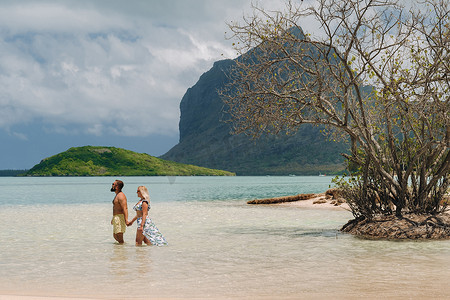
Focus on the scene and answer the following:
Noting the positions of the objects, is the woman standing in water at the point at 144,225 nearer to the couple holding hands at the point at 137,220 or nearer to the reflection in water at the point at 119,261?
the couple holding hands at the point at 137,220

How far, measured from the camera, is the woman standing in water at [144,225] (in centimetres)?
1503

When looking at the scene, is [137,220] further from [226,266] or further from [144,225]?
[226,266]

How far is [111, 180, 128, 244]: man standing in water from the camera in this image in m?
15.5

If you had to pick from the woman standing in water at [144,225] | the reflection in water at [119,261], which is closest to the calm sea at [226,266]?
the reflection in water at [119,261]

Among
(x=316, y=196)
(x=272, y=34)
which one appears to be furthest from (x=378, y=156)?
(x=316, y=196)

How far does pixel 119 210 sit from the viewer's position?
51.3ft

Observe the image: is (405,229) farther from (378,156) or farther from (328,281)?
(328,281)

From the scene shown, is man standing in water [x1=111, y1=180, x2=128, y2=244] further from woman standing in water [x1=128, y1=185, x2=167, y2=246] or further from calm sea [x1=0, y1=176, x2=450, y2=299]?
calm sea [x1=0, y1=176, x2=450, y2=299]

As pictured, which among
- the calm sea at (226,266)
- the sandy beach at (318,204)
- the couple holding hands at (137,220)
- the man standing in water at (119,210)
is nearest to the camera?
the calm sea at (226,266)

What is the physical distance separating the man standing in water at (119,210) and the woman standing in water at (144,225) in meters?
0.43

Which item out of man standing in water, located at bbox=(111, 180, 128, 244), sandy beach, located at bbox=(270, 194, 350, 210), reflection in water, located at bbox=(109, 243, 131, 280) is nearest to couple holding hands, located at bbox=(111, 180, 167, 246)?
man standing in water, located at bbox=(111, 180, 128, 244)

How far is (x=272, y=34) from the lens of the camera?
55.8 feet

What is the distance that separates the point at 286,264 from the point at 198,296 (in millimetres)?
3949

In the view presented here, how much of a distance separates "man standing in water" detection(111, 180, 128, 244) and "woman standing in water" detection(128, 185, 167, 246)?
0.43 meters
